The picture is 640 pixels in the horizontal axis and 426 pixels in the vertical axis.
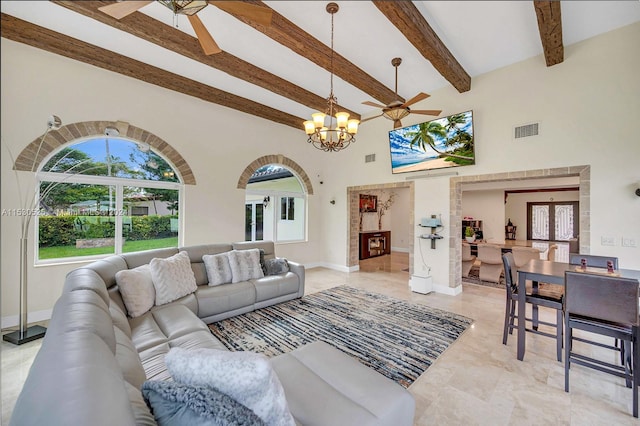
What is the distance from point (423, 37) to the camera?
7.62ft

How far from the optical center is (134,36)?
10.5 ft

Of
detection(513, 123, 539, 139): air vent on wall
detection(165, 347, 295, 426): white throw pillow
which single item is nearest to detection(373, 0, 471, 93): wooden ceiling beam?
detection(513, 123, 539, 139): air vent on wall

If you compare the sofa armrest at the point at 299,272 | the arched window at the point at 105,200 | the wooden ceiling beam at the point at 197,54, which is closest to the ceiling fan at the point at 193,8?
the wooden ceiling beam at the point at 197,54

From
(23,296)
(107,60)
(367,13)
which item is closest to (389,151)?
(367,13)

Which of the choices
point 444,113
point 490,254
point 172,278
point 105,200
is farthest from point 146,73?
point 490,254

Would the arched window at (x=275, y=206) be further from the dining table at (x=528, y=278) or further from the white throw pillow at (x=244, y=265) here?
the dining table at (x=528, y=278)

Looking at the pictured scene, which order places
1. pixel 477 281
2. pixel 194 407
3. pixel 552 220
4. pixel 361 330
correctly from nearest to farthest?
pixel 194 407 → pixel 361 330 → pixel 477 281 → pixel 552 220

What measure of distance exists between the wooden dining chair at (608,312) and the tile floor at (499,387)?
0.51 feet

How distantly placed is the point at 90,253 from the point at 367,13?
15.7 ft

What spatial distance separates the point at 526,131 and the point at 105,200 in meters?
6.45

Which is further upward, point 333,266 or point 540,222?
point 540,222

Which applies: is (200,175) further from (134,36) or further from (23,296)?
(23,296)

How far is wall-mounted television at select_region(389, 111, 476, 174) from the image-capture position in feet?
14.4

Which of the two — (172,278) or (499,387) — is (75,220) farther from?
(499,387)
